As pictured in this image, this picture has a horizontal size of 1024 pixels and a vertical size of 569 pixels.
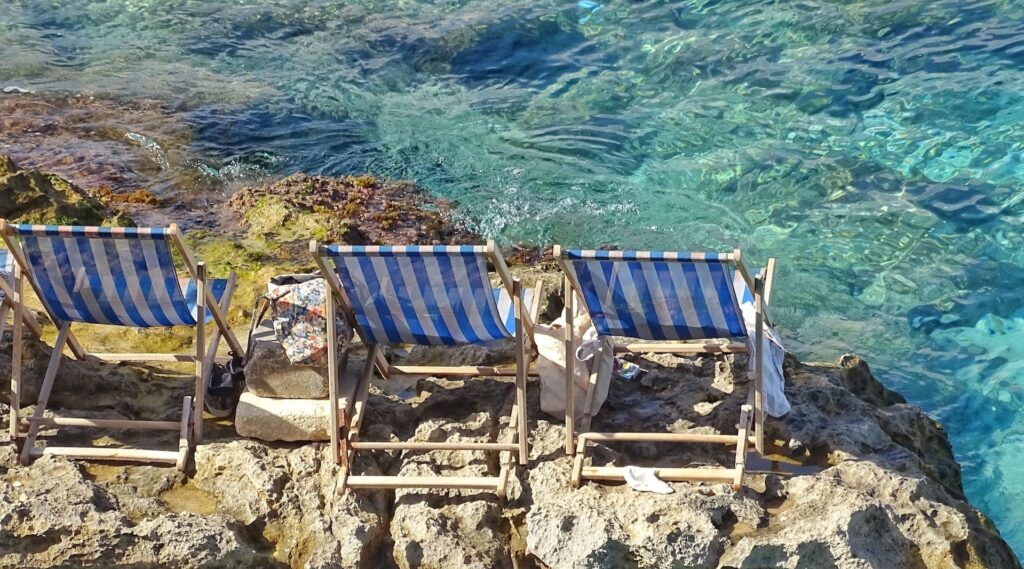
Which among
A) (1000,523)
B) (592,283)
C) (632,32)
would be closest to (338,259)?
(592,283)

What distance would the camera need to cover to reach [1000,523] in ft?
25.0

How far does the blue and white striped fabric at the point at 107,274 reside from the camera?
550cm

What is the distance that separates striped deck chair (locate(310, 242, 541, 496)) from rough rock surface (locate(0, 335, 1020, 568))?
106mm

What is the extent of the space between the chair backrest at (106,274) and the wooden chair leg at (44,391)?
0.15 metres

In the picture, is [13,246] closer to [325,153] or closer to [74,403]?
[74,403]

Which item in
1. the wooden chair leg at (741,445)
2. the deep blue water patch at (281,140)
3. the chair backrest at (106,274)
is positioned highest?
the chair backrest at (106,274)

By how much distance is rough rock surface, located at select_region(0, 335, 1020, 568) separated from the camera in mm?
5105

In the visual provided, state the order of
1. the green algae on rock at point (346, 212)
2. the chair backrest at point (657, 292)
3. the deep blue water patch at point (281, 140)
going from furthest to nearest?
1. the deep blue water patch at point (281, 140)
2. the green algae on rock at point (346, 212)
3. the chair backrest at point (657, 292)

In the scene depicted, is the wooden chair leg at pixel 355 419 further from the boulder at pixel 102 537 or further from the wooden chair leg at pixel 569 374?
the wooden chair leg at pixel 569 374

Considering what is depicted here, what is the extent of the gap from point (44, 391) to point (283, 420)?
1.33m

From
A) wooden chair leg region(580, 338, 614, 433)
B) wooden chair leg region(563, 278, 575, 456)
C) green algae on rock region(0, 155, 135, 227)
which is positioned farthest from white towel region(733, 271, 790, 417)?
green algae on rock region(0, 155, 135, 227)

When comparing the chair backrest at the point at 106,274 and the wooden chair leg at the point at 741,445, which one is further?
the chair backrest at the point at 106,274

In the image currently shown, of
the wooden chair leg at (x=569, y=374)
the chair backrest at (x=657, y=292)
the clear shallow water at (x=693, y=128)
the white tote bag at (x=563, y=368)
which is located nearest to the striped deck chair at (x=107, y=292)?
the white tote bag at (x=563, y=368)

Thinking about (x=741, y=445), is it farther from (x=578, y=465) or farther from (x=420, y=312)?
(x=420, y=312)
